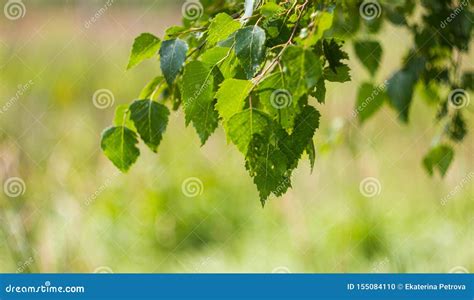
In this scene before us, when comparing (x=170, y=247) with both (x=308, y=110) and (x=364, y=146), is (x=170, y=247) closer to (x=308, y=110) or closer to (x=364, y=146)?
(x=364, y=146)

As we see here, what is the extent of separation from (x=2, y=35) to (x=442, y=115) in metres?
2.59

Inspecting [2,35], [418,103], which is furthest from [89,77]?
[418,103]

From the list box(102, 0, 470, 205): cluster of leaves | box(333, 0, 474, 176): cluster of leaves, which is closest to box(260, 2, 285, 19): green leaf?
box(102, 0, 470, 205): cluster of leaves

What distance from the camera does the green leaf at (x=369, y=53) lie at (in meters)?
1.60

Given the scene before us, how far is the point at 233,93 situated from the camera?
0.87m

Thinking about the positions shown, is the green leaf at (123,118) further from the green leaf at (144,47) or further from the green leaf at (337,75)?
the green leaf at (337,75)

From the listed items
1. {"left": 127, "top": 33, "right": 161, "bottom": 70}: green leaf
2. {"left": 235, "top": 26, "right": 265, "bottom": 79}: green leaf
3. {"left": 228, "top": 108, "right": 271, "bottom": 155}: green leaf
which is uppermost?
{"left": 127, "top": 33, "right": 161, "bottom": 70}: green leaf

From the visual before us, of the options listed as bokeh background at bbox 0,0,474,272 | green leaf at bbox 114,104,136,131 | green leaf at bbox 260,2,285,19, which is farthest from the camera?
bokeh background at bbox 0,0,474,272

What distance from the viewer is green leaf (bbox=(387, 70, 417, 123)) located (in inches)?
62.4

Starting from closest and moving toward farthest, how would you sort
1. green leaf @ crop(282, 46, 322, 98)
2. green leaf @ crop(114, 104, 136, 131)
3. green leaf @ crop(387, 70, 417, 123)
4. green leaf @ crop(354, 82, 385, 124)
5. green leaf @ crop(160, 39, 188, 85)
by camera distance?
green leaf @ crop(282, 46, 322, 98)
green leaf @ crop(160, 39, 188, 85)
green leaf @ crop(114, 104, 136, 131)
green leaf @ crop(387, 70, 417, 123)
green leaf @ crop(354, 82, 385, 124)

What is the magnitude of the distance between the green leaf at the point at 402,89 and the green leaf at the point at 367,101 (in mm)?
126

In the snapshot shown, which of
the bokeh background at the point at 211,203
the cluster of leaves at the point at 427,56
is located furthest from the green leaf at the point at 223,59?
the bokeh background at the point at 211,203

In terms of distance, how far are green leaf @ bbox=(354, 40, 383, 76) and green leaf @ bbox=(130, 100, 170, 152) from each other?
0.69m

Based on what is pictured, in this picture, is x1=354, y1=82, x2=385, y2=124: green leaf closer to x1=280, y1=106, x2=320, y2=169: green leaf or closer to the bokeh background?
the bokeh background
